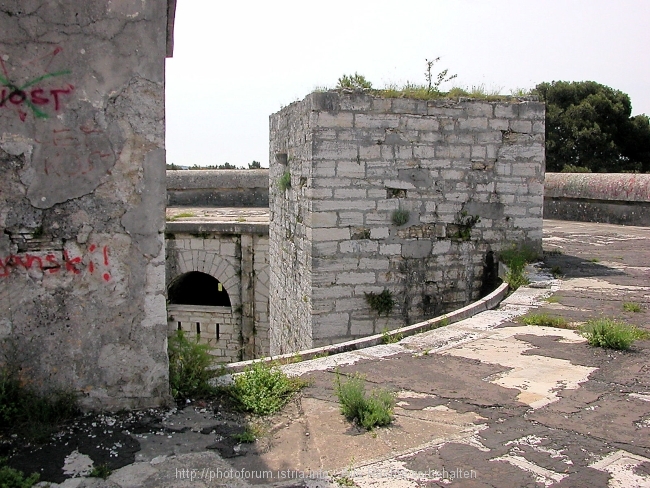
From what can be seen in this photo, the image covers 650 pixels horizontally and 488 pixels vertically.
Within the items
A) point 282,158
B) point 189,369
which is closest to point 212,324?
point 282,158

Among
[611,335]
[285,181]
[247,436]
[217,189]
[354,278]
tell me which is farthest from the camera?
[217,189]

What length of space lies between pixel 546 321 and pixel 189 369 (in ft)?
11.3

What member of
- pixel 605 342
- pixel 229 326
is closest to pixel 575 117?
pixel 229 326

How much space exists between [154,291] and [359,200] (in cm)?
433

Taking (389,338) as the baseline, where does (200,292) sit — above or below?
below

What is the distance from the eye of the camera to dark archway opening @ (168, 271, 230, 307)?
582 inches

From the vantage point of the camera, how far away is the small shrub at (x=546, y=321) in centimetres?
566

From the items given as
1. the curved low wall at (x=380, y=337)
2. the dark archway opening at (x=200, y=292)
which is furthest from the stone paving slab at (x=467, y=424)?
the dark archway opening at (x=200, y=292)

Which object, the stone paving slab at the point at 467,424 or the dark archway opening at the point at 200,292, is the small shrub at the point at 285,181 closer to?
the stone paving slab at the point at 467,424

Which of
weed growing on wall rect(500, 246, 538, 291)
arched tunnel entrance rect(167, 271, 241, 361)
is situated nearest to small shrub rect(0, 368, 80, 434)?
weed growing on wall rect(500, 246, 538, 291)

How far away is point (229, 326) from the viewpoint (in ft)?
43.8

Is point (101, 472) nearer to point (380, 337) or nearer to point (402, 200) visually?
point (380, 337)

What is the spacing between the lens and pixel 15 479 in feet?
9.11

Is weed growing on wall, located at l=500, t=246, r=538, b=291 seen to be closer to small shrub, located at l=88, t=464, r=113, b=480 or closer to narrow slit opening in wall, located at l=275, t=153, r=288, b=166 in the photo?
narrow slit opening in wall, located at l=275, t=153, r=288, b=166
